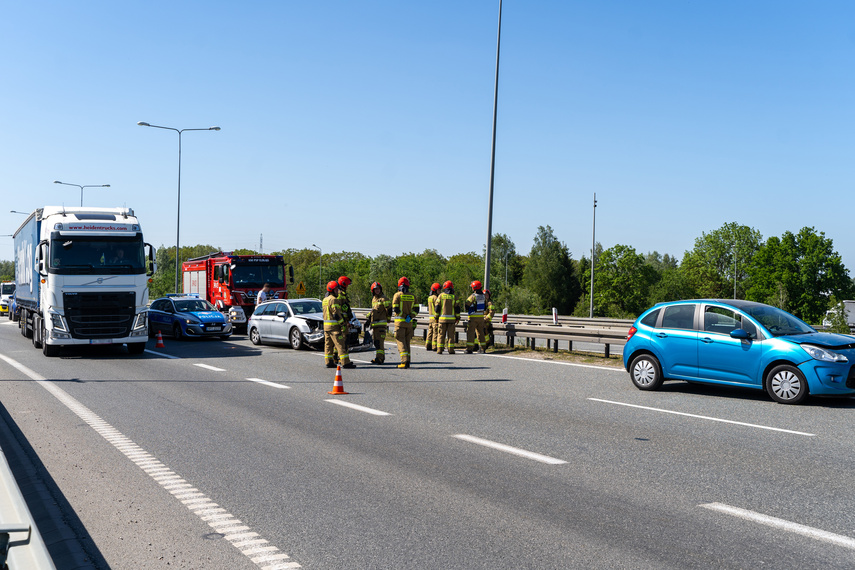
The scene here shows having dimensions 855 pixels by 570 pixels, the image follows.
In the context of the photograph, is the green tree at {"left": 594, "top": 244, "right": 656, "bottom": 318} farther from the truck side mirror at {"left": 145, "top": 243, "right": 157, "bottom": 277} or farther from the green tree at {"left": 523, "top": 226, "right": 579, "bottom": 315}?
the truck side mirror at {"left": 145, "top": 243, "right": 157, "bottom": 277}

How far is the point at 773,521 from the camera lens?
17.0ft

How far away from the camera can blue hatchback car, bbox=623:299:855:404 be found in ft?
33.5

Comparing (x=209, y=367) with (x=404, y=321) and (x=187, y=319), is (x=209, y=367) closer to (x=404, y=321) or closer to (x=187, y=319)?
(x=404, y=321)

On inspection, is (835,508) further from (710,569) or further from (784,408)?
(784,408)

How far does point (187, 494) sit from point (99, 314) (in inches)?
519

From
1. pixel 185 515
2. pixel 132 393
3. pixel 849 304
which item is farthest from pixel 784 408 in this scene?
pixel 849 304

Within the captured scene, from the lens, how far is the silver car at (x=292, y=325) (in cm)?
1998

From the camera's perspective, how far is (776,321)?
11078 millimetres

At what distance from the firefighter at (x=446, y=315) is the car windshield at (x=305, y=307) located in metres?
4.07

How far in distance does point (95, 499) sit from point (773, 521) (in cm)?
500

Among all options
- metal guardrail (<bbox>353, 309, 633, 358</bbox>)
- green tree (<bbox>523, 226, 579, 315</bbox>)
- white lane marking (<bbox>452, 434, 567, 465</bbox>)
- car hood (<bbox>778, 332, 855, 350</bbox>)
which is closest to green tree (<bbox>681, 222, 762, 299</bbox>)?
green tree (<bbox>523, 226, 579, 315</bbox>)

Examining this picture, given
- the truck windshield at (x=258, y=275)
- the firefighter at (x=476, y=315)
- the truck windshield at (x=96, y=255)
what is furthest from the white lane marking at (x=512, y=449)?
the truck windshield at (x=258, y=275)

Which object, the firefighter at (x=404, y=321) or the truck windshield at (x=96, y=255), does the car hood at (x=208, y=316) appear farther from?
the firefighter at (x=404, y=321)

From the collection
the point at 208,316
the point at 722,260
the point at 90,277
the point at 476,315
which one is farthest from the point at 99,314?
the point at 722,260
